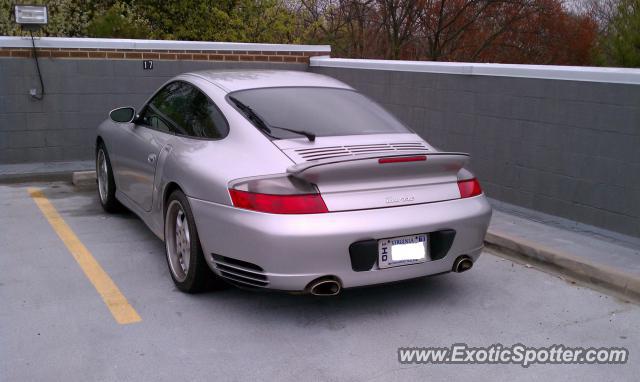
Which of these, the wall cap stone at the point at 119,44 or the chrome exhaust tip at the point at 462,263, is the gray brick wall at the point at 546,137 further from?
the wall cap stone at the point at 119,44

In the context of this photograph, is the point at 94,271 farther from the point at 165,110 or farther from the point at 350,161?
the point at 350,161

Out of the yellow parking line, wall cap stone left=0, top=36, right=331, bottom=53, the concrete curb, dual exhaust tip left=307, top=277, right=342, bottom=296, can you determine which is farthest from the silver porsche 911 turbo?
wall cap stone left=0, top=36, right=331, bottom=53

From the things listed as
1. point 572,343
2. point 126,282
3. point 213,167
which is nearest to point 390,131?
point 213,167

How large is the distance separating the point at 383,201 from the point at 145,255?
7.97ft

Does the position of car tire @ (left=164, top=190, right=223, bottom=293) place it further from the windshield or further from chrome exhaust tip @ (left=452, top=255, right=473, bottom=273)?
chrome exhaust tip @ (left=452, top=255, right=473, bottom=273)

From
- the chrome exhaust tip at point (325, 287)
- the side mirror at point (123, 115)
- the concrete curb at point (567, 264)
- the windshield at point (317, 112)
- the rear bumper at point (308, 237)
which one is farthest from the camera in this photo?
the side mirror at point (123, 115)

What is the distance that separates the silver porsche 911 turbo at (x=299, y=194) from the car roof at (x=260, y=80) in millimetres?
24

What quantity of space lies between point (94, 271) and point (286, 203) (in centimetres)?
→ 207

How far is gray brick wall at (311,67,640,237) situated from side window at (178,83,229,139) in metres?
3.43

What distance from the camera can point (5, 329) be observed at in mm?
4074

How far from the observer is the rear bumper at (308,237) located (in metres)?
3.87

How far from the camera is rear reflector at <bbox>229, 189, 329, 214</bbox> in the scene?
12.9ft

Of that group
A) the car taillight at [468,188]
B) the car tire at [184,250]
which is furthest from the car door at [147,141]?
the car taillight at [468,188]

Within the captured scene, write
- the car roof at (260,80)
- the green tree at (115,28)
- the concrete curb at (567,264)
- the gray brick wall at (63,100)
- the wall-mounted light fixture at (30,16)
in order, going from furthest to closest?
the green tree at (115,28), the gray brick wall at (63,100), the wall-mounted light fixture at (30,16), the car roof at (260,80), the concrete curb at (567,264)
